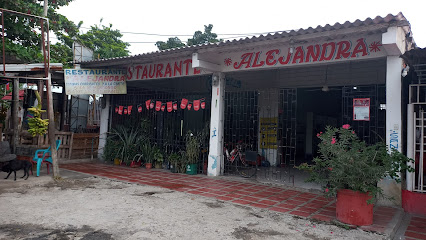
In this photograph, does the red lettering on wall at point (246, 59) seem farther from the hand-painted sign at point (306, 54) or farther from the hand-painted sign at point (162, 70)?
the hand-painted sign at point (162, 70)

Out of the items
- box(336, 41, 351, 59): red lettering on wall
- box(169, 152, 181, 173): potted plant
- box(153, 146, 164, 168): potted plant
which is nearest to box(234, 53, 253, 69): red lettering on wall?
box(336, 41, 351, 59): red lettering on wall

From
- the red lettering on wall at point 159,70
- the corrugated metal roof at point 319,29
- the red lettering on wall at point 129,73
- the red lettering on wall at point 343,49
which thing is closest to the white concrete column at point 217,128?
the corrugated metal roof at point 319,29

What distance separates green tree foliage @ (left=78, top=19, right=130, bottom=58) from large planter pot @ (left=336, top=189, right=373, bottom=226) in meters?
19.2

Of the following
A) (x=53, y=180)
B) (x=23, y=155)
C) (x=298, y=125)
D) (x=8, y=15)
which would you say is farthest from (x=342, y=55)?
(x=8, y=15)

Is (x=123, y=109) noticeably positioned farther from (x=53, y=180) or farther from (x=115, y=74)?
(x=53, y=180)

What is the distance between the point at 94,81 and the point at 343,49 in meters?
7.48

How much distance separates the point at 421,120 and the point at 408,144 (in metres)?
0.50

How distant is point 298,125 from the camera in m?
12.7

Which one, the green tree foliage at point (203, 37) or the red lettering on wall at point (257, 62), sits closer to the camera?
the red lettering on wall at point (257, 62)

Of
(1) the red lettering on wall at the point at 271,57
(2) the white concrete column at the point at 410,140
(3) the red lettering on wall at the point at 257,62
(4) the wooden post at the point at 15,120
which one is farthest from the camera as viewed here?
(4) the wooden post at the point at 15,120

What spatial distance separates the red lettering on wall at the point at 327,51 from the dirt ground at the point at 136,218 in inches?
144

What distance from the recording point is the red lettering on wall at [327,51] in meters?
6.40

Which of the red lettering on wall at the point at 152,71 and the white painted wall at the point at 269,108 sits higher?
the red lettering on wall at the point at 152,71

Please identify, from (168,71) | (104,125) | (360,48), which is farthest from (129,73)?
(360,48)
